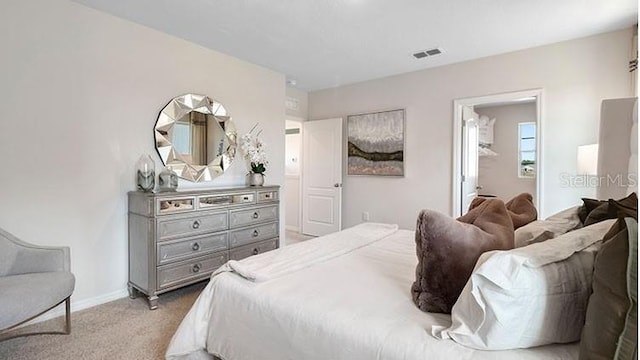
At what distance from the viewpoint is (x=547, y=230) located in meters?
1.56

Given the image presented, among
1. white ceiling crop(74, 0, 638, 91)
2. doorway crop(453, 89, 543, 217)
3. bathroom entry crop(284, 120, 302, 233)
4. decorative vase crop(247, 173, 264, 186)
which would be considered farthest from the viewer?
bathroom entry crop(284, 120, 302, 233)

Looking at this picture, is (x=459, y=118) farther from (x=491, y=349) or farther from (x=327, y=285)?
(x=491, y=349)

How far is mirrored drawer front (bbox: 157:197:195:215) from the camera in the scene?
2.68 m

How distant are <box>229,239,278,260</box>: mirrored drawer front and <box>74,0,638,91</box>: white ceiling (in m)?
2.12

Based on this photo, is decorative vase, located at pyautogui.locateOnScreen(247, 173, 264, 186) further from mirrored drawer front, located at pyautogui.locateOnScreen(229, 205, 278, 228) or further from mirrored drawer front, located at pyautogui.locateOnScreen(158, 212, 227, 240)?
mirrored drawer front, located at pyautogui.locateOnScreen(158, 212, 227, 240)

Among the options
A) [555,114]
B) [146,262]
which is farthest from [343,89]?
[146,262]

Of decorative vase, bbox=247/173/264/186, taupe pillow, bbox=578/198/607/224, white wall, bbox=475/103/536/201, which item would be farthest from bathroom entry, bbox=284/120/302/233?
taupe pillow, bbox=578/198/607/224

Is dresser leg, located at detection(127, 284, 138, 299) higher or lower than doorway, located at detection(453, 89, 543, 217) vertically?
lower

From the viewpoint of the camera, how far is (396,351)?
1078 mm

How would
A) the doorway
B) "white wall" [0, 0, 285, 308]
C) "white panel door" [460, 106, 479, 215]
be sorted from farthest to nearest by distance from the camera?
the doorway < "white panel door" [460, 106, 479, 215] < "white wall" [0, 0, 285, 308]

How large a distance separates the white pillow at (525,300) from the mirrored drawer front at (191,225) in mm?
2359

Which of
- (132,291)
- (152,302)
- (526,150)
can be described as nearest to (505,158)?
(526,150)

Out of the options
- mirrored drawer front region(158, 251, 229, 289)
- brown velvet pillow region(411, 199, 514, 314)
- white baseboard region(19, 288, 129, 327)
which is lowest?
white baseboard region(19, 288, 129, 327)

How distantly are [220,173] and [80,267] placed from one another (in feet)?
5.00
